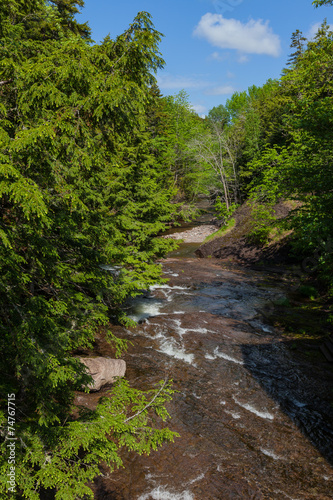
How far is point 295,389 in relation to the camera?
8312 mm

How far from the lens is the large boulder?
7.96 metres

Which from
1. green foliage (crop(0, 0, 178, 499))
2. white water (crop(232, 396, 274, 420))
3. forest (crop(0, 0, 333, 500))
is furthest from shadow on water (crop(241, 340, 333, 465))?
green foliage (crop(0, 0, 178, 499))

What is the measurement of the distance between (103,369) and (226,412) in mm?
3604

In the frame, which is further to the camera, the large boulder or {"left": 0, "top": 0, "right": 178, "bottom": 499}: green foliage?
the large boulder

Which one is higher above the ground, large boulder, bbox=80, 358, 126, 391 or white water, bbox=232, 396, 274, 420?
large boulder, bbox=80, 358, 126, 391

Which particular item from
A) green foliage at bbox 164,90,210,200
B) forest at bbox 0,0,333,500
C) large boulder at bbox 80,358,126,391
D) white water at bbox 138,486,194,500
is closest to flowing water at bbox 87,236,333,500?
white water at bbox 138,486,194,500

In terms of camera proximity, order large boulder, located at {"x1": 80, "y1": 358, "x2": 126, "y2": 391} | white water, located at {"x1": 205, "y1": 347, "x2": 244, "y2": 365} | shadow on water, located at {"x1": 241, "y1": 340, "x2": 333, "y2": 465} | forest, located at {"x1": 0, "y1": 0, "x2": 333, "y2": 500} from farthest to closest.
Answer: white water, located at {"x1": 205, "y1": 347, "x2": 244, "y2": 365} → large boulder, located at {"x1": 80, "y1": 358, "x2": 126, "y2": 391} → shadow on water, located at {"x1": 241, "y1": 340, "x2": 333, "y2": 465} → forest, located at {"x1": 0, "y1": 0, "x2": 333, "y2": 500}

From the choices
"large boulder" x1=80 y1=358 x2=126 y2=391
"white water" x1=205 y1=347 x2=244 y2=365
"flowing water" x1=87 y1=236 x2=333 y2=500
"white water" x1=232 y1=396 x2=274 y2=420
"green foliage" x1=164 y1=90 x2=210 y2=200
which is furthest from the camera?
"green foliage" x1=164 y1=90 x2=210 y2=200

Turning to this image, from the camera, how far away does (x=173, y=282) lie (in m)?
18.1

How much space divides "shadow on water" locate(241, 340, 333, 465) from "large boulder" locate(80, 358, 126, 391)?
4214 millimetres

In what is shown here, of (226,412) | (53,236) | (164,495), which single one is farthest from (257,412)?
(53,236)

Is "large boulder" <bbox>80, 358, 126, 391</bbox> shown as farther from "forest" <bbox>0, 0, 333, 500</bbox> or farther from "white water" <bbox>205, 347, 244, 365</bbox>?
"white water" <bbox>205, 347, 244, 365</bbox>

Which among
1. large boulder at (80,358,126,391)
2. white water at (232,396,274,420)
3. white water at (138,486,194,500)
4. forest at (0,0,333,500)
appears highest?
forest at (0,0,333,500)

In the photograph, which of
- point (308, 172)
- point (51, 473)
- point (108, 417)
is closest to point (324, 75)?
point (308, 172)
